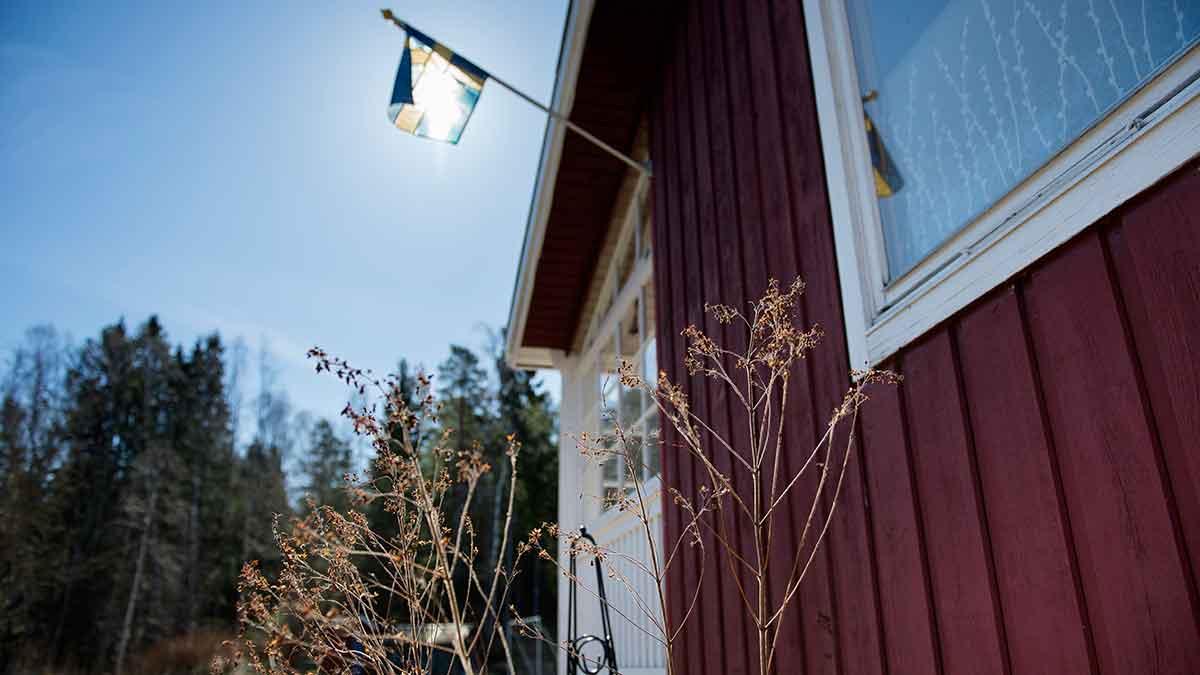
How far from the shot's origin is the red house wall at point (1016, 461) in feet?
4.17

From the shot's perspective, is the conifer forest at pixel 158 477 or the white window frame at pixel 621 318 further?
the conifer forest at pixel 158 477

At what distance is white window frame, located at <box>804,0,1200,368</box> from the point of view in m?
1.33

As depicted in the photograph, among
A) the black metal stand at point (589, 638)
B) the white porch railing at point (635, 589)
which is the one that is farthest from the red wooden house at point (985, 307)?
the white porch railing at point (635, 589)

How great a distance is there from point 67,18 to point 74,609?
637 inches

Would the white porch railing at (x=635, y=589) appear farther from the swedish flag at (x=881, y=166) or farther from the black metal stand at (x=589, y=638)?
the swedish flag at (x=881, y=166)

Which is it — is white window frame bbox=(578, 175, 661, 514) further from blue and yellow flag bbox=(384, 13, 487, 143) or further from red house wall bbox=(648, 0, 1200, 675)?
red house wall bbox=(648, 0, 1200, 675)

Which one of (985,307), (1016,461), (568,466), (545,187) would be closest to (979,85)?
(985,307)

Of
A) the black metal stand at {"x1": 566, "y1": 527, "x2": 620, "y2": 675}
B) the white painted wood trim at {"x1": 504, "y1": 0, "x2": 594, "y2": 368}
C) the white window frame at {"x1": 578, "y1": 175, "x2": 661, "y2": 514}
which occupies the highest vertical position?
the white painted wood trim at {"x1": 504, "y1": 0, "x2": 594, "y2": 368}

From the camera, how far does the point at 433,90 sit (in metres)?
4.67

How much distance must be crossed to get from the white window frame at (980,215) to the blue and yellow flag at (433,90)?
2482mm

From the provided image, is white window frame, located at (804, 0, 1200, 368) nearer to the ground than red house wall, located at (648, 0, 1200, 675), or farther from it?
farther from it

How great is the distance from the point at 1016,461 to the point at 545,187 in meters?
4.17

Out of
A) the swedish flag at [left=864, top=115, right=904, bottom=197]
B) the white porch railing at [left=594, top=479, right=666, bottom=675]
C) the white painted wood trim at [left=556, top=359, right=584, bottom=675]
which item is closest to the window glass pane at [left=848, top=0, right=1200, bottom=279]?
the swedish flag at [left=864, top=115, right=904, bottom=197]

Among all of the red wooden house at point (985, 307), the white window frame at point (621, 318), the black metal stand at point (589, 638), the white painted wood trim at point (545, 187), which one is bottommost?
the black metal stand at point (589, 638)
